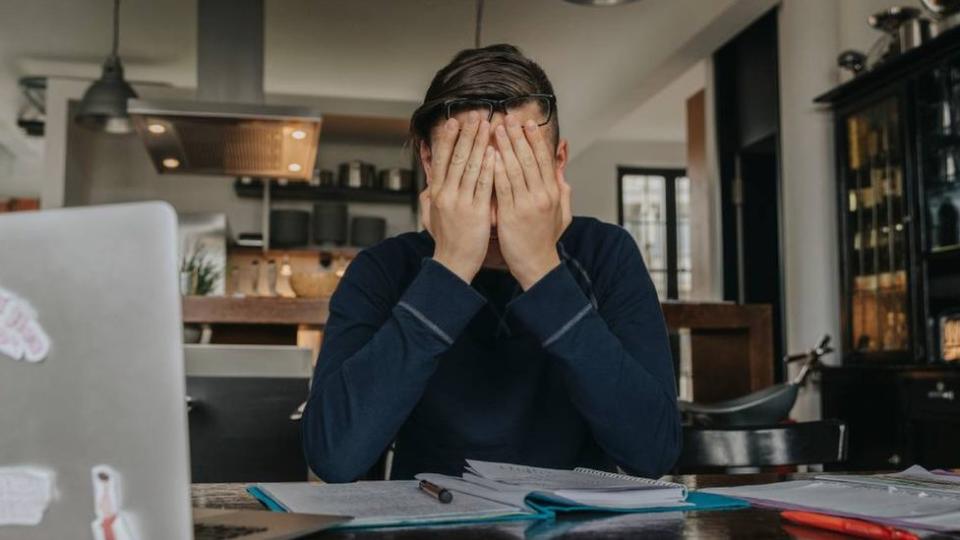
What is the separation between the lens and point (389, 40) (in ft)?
19.2

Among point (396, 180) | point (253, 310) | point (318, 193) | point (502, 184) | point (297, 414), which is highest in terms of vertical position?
point (396, 180)

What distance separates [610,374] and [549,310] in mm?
103

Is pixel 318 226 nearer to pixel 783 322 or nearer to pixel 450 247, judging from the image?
pixel 783 322

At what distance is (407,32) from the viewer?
573 cm

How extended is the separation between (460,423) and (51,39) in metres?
5.53

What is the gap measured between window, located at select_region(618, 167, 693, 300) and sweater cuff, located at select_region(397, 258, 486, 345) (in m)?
8.35

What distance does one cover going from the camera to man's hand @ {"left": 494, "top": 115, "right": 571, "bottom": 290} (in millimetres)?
1167

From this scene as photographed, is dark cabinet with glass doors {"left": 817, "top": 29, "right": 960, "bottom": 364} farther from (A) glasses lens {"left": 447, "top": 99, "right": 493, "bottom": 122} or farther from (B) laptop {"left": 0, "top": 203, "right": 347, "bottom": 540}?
(B) laptop {"left": 0, "top": 203, "right": 347, "bottom": 540}

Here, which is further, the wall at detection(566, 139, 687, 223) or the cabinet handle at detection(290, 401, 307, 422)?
the wall at detection(566, 139, 687, 223)

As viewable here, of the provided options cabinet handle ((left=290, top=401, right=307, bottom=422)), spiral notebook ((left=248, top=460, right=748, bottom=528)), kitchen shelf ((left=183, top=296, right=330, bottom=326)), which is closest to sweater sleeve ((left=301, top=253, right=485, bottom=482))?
spiral notebook ((left=248, top=460, right=748, bottom=528))

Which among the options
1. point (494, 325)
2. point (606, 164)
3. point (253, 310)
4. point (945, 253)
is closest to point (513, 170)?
point (494, 325)

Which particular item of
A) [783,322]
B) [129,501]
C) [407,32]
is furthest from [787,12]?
[129,501]

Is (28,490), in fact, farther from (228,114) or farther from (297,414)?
(228,114)

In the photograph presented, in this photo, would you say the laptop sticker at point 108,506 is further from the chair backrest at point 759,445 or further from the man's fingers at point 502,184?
the chair backrest at point 759,445
